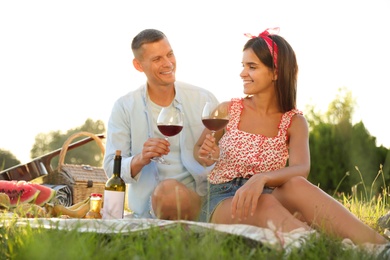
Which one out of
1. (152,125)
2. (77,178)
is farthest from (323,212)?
(77,178)

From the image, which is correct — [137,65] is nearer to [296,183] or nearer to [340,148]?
[296,183]

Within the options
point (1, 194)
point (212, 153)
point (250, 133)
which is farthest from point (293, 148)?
point (1, 194)

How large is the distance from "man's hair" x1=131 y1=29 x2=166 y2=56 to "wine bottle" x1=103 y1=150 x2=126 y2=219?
1.22 meters

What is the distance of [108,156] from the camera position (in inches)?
210

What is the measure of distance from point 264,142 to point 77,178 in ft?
11.9

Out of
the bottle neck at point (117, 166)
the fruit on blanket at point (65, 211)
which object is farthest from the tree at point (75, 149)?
the bottle neck at point (117, 166)

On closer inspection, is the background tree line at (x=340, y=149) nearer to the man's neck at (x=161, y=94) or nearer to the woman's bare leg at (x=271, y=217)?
the man's neck at (x=161, y=94)

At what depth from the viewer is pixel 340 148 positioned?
480 inches

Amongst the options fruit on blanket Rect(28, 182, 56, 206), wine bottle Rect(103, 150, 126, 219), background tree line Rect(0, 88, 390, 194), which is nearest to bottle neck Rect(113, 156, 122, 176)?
wine bottle Rect(103, 150, 126, 219)

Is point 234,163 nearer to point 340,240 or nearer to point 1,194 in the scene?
point 340,240

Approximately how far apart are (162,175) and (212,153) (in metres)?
1.08

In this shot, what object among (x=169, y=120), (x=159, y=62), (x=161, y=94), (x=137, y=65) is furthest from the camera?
(x=137, y=65)

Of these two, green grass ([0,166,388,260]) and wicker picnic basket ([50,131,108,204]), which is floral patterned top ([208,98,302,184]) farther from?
wicker picnic basket ([50,131,108,204])

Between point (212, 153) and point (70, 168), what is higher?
point (212, 153)
